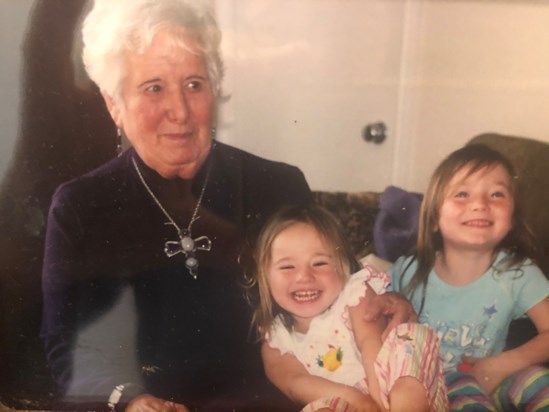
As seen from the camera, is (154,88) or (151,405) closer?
(154,88)

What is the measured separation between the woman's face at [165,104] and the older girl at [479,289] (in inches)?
15.8

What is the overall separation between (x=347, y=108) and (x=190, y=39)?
28 centimetres

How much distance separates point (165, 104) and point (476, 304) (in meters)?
0.62

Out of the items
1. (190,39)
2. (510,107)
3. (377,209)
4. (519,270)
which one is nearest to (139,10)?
(190,39)

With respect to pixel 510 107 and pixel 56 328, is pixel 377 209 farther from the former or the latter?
pixel 56 328

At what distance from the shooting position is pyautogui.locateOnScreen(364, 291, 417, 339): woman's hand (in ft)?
3.40

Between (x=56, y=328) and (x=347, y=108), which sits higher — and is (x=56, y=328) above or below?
below

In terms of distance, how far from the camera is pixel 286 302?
3.42ft

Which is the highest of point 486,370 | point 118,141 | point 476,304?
point 118,141

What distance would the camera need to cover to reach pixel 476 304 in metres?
1.04

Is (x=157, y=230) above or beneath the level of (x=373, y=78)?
beneath

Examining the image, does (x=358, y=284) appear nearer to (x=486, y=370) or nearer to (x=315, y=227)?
(x=315, y=227)

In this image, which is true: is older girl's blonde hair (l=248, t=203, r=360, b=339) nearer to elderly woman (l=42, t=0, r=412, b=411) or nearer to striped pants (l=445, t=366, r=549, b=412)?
elderly woman (l=42, t=0, r=412, b=411)

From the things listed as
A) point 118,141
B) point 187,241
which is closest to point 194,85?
point 118,141
